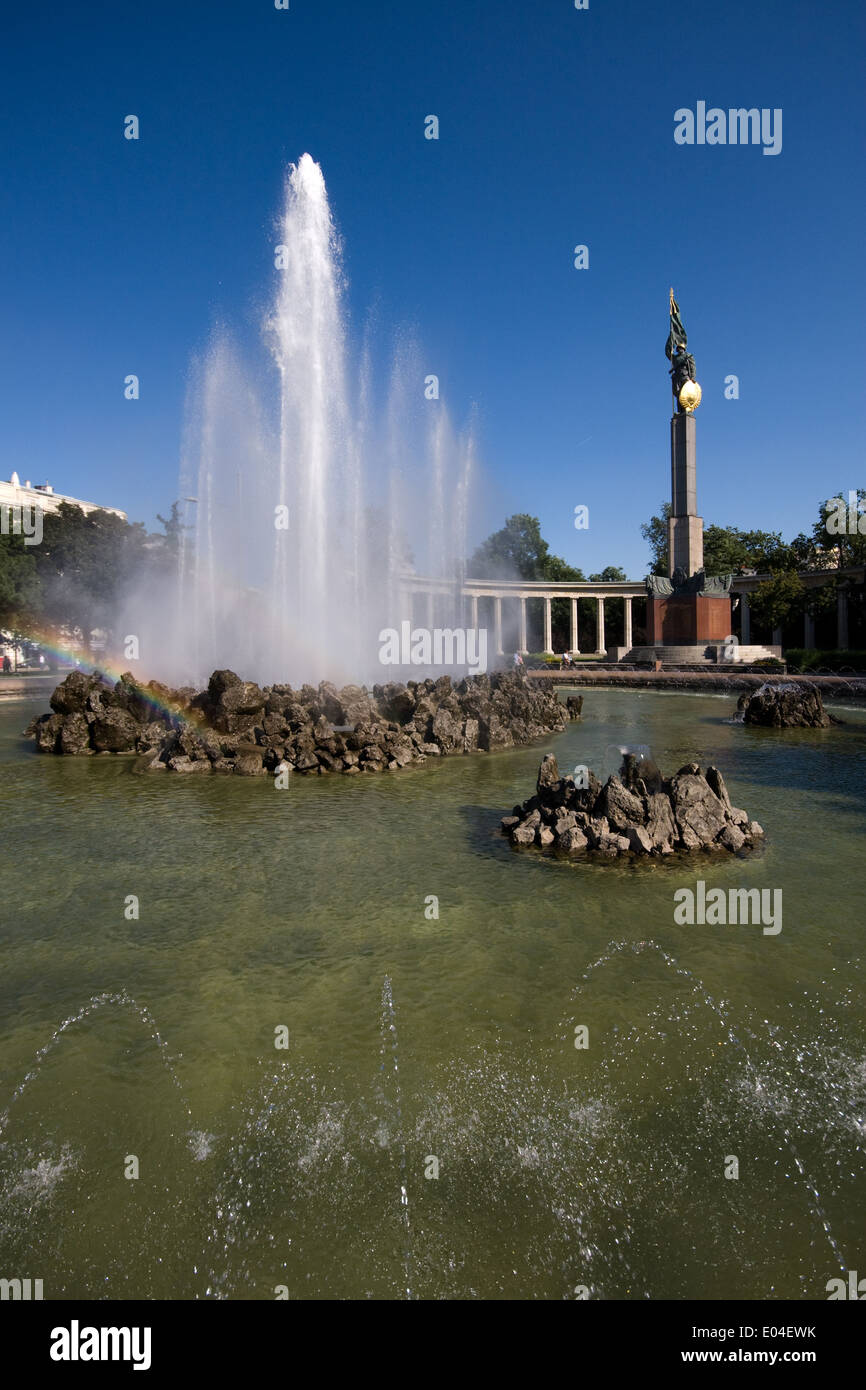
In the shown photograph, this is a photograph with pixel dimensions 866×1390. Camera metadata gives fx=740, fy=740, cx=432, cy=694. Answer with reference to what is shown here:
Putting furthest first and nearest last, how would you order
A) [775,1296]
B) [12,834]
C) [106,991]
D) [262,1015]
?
[12,834], [106,991], [262,1015], [775,1296]

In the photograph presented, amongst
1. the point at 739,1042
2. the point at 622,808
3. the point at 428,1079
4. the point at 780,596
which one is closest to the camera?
the point at 428,1079

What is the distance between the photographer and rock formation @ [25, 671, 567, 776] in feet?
61.3

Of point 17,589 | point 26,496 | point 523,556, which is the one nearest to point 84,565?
point 17,589

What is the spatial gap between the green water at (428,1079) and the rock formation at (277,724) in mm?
7774

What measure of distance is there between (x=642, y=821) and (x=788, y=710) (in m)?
18.0

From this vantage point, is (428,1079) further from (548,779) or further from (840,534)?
(840,534)

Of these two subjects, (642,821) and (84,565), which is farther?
(84,565)

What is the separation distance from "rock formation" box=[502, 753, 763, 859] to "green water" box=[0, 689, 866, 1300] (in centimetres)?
58

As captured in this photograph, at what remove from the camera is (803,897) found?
8.96 metres

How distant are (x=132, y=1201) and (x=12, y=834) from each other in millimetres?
9928

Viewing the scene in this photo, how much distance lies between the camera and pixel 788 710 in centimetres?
2627

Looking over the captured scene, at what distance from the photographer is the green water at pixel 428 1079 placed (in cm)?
386

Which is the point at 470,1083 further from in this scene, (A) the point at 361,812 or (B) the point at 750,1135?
(A) the point at 361,812
